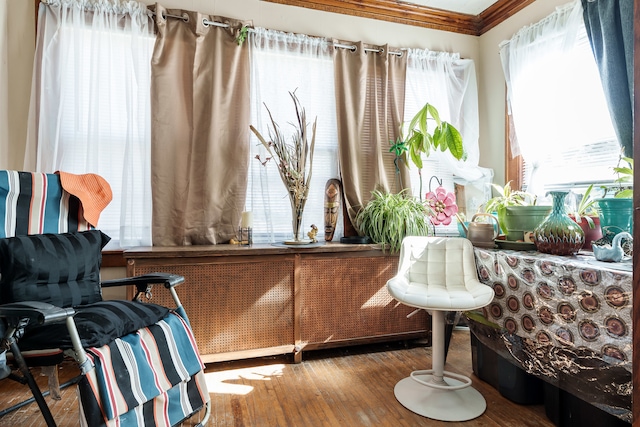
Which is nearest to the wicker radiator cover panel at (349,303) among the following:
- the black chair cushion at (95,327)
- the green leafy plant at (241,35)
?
the black chair cushion at (95,327)

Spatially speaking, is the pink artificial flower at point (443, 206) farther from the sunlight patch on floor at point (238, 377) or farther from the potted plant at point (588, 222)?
the sunlight patch on floor at point (238, 377)

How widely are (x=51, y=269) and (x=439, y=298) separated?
173cm

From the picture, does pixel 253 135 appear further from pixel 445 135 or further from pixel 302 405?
pixel 302 405

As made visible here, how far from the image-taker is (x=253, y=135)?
2678 millimetres

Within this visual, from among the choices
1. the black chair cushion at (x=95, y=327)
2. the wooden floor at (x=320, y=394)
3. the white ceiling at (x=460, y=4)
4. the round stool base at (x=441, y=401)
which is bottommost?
the wooden floor at (x=320, y=394)

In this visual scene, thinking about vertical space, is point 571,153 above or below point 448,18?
below

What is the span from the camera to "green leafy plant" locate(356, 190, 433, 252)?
256 centimetres

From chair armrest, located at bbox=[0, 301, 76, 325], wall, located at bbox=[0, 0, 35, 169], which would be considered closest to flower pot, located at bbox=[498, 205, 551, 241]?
chair armrest, located at bbox=[0, 301, 76, 325]

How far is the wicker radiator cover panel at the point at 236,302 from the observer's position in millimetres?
2219

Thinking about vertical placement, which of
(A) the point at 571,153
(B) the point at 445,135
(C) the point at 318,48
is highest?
(C) the point at 318,48

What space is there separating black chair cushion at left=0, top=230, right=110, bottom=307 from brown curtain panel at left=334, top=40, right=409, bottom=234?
1668 millimetres

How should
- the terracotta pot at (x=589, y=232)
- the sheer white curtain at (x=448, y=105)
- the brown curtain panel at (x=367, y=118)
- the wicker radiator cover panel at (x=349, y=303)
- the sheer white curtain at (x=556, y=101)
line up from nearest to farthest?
the terracotta pot at (x=589, y=232) → the sheer white curtain at (x=556, y=101) → the wicker radiator cover panel at (x=349, y=303) → the brown curtain panel at (x=367, y=118) → the sheer white curtain at (x=448, y=105)

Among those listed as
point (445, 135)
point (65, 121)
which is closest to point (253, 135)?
point (65, 121)

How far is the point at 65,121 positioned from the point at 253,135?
3.75 ft
